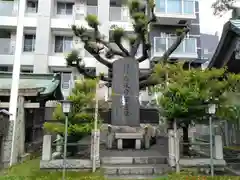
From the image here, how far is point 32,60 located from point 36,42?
4.68 feet

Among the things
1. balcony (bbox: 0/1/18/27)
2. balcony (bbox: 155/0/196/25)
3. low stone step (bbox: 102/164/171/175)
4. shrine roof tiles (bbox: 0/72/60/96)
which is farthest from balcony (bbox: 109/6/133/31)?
low stone step (bbox: 102/164/171/175)

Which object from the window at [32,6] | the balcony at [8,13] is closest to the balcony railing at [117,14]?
the window at [32,6]

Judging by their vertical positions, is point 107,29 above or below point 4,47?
above

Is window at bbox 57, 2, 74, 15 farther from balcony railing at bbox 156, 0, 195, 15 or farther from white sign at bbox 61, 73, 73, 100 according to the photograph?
balcony railing at bbox 156, 0, 195, 15

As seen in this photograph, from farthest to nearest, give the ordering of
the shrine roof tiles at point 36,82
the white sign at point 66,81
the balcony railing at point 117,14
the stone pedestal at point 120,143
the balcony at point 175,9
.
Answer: the balcony railing at point 117,14
the balcony at point 175,9
the white sign at point 66,81
the stone pedestal at point 120,143
the shrine roof tiles at point 36,82

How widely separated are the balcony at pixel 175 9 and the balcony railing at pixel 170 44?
7.63 ft

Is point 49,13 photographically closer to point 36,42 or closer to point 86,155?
point 36,42

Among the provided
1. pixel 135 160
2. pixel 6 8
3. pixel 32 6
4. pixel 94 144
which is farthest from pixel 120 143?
pixel 32 6

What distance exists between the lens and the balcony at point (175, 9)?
1903cm

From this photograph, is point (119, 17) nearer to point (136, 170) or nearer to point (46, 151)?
point (46, 151)

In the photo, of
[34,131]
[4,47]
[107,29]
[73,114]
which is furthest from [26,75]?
[107,29]

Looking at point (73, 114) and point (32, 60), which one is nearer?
point (73, 114)

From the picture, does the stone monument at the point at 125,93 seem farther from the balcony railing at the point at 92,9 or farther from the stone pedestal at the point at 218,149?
the balcony railing at the point at 92,9

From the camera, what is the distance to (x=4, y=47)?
17.8 m
